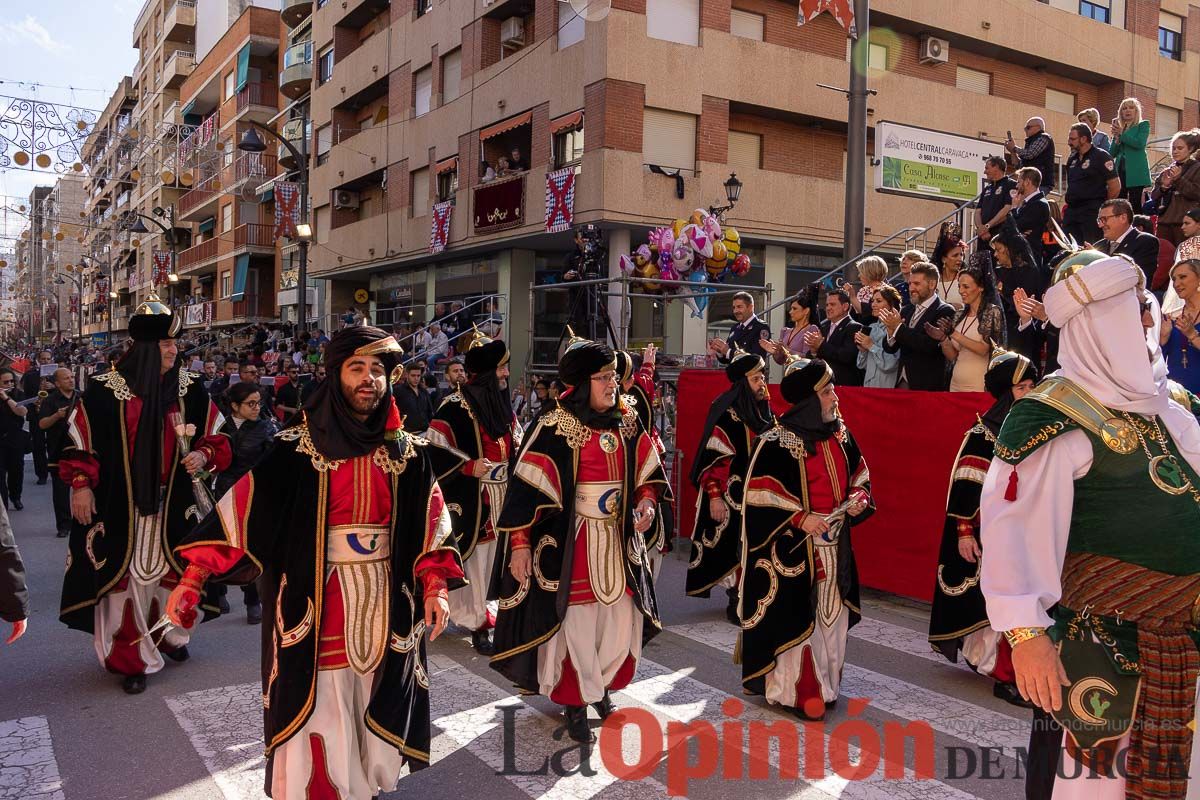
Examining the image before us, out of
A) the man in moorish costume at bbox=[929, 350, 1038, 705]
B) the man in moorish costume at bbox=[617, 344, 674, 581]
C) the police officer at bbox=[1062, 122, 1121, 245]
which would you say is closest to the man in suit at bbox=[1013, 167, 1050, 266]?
the police officer at bbox=[1062, 122, 1121, 245]

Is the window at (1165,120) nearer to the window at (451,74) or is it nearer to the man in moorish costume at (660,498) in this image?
the window at (451,74)

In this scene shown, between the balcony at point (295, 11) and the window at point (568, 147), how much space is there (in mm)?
19811

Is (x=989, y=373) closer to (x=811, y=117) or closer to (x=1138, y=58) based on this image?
(x=811, y=117)

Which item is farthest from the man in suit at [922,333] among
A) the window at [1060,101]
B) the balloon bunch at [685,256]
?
the window at [1060,101]

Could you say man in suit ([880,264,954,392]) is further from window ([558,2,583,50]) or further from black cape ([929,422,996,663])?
window ([558,2,583,50])

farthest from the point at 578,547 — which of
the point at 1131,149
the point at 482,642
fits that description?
the point at 1131,149

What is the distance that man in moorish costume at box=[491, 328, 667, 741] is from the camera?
5.28 m

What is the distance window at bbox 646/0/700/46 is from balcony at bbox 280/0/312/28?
20.9m

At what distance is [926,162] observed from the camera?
43.9 ft

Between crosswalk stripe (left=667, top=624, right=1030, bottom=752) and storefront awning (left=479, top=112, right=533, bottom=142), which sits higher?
storefront awning (left=479, top=112, right=533, bottom=142)

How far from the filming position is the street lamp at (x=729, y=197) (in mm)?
19250

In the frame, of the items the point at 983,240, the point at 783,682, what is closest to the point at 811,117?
the point at 983,240

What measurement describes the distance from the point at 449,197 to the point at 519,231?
4.23 metres

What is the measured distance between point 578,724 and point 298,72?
36.0 metres
